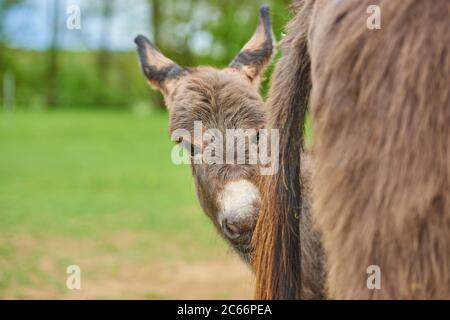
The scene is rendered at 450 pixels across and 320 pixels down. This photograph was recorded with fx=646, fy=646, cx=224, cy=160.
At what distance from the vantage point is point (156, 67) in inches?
223

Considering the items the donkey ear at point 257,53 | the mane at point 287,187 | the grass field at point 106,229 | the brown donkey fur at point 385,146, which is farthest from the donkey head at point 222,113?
the brown donkey fur at point 385,146

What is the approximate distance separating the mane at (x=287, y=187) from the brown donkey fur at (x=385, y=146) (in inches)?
22.8

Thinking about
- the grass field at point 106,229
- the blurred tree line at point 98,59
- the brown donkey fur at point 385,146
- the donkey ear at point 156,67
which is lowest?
the grass field at point 106,229

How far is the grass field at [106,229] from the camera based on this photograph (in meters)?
9.41

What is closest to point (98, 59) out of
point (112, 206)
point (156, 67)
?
point (112, 206)

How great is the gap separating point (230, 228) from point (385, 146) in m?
2.41

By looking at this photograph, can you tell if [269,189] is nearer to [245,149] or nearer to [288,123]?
[288,123]

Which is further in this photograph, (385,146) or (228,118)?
(228,118)
